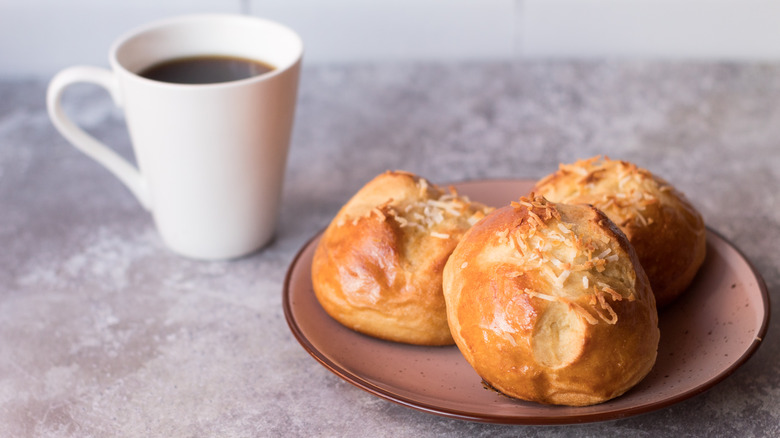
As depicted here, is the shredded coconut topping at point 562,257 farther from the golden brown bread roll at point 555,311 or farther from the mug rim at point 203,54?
the mug rim at point 203,54

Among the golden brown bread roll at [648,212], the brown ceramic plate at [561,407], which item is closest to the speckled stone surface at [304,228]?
the brown ceramic plate at [561,407]

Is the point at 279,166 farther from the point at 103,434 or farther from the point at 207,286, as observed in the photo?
the point at 103,434

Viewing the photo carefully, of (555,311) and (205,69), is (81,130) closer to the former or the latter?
(205,69)

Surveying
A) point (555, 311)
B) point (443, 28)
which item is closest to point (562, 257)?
point (555, 311)

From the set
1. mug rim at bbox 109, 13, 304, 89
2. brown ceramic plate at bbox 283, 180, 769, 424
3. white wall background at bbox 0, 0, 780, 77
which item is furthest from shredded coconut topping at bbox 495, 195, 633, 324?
white wall background at bbox 0, 0, 780, 77

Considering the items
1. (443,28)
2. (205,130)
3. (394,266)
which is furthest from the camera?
(443,28)

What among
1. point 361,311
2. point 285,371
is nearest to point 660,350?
point 361,311
